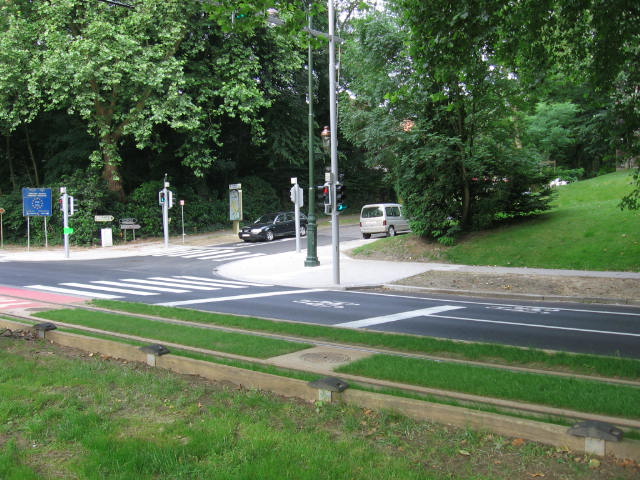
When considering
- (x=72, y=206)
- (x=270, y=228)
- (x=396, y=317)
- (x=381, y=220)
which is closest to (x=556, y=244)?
(x=396, y=317)

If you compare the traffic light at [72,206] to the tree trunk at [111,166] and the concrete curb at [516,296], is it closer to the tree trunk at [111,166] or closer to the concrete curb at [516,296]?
the tree trunk at [111,166]

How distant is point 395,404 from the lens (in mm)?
4684

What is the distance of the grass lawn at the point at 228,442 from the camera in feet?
12.0

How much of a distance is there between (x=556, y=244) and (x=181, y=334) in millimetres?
15839

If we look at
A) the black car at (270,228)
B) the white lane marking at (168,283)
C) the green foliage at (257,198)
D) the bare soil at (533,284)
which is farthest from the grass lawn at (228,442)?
the green foliage at (257,198)

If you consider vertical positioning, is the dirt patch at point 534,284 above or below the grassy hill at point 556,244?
below

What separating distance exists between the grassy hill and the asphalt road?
547cm

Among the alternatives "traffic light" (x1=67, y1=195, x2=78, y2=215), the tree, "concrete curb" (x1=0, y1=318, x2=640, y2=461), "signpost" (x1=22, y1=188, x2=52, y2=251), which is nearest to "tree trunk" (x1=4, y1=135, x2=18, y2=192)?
"signpost" (x1=22, y1=188, x2=52, y2=251)

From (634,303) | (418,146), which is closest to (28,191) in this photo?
(418,146)

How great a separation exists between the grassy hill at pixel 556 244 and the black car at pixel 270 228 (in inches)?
401

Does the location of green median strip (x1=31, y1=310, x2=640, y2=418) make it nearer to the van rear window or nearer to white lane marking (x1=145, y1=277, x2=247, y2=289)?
white lane marking (x1=145, y1=277, x2=247, y2=289)

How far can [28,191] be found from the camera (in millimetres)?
32594

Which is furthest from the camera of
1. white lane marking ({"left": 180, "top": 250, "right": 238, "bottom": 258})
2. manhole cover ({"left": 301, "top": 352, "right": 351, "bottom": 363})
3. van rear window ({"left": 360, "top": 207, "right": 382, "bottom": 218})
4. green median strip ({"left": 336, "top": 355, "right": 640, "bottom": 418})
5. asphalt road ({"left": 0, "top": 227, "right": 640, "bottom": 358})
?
van rear window ({"left": 360, "top": 207, "right": 382, "bottom": 218})

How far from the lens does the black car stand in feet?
110
